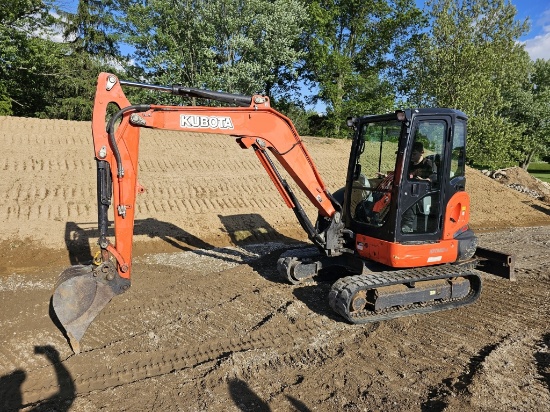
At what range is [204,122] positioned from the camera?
15.8ft

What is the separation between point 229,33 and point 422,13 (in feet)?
39.7

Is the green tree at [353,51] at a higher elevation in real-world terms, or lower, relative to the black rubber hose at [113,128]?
higher

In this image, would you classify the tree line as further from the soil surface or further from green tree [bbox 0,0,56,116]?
the soil surface

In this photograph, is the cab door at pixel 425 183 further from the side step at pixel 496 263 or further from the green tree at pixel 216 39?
the green tree at pixel 216 39

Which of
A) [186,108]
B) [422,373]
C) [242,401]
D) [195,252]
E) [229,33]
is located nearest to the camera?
[242,401]

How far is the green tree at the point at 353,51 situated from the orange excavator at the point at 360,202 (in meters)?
18.1

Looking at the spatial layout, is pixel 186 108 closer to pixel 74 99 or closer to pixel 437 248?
pixel 437 248

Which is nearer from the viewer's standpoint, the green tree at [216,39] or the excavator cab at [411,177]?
the excavator cab at [411,177]

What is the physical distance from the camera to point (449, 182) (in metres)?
5.50

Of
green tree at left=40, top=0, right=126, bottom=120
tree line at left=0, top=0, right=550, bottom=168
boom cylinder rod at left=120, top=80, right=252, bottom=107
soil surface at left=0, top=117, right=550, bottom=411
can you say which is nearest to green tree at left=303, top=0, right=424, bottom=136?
tree line at left=0, top=0, right=550, bottom=168

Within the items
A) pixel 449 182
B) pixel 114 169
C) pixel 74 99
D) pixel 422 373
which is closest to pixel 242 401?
pixel 422 373

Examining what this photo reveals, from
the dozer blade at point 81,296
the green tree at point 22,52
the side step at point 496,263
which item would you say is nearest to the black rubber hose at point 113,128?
the dozer blade at point 81,296

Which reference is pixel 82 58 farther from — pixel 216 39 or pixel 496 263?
pixel 496 263

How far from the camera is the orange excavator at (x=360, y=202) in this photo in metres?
4.49
